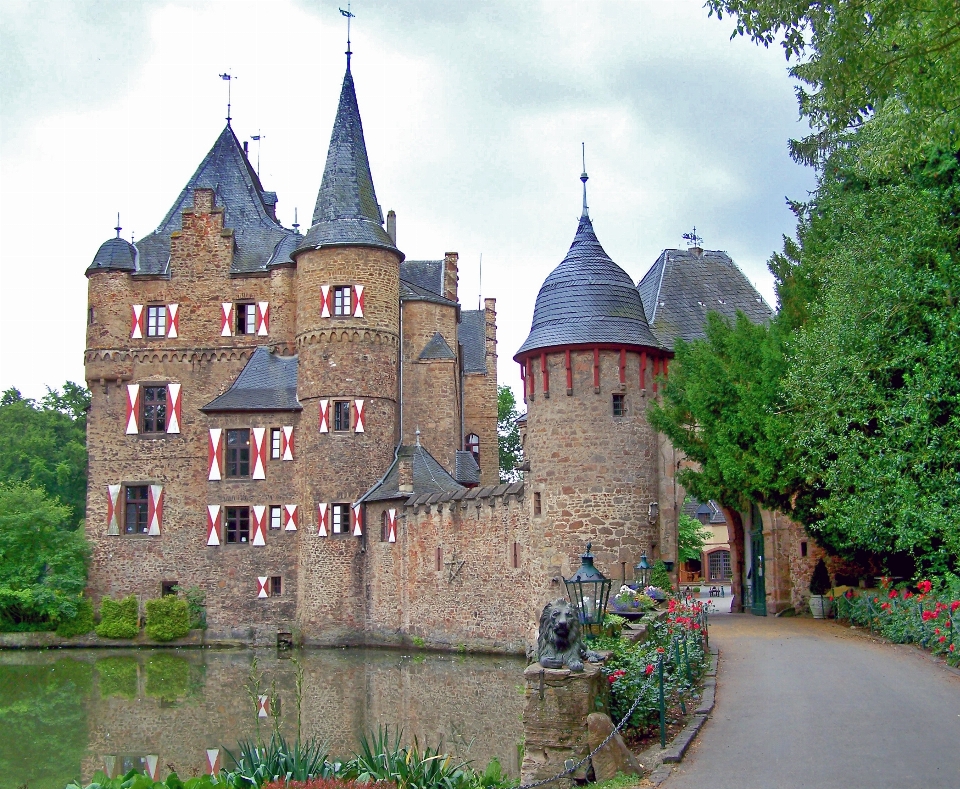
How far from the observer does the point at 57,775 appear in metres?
12.5

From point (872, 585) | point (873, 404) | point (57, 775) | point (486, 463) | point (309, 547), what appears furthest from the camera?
point (486, 463)

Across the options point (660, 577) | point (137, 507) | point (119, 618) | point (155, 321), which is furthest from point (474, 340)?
point (660, 577)

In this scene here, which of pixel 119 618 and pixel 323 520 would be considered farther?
pixel 119 618

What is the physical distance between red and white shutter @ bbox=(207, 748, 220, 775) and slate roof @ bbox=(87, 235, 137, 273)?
2180cm

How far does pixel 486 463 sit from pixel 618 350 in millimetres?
17800

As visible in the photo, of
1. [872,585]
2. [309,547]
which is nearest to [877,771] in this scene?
[872,585]

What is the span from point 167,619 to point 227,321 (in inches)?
340

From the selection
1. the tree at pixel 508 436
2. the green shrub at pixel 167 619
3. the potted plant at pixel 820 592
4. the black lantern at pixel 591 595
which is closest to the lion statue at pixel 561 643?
the black lantern at pixel 591 595

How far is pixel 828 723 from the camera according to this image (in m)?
10.2

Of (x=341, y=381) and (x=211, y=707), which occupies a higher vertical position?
(x=341, y=381)

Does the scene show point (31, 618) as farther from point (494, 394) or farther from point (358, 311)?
point (494, 394)

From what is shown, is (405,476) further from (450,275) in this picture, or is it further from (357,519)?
(450,275)

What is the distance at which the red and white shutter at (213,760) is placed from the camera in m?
12.5

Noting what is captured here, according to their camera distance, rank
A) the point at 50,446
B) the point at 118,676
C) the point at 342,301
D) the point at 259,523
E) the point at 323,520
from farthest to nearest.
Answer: the point at 50,446 → the point at 259,523 → the point at 342,301 → the point at 323,520 → the point at 118,676
